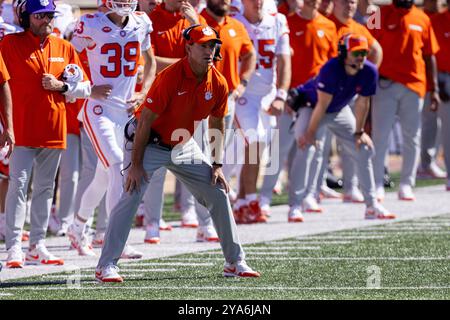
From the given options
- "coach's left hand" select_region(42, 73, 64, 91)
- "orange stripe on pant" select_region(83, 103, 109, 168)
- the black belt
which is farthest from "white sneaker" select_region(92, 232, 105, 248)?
the black belt

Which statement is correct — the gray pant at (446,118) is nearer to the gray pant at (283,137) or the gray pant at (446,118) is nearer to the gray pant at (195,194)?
the gray pant at (283,137)

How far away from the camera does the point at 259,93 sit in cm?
1350

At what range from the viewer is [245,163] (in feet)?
44.0

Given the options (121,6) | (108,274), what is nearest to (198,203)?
(121,6)

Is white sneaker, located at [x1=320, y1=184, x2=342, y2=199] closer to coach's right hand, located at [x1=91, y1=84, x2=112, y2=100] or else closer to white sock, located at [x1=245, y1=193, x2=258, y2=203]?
white sock, located at [x1=245, y1=193, x2=258, y2=203]

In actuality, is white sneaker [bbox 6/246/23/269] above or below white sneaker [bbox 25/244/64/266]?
above

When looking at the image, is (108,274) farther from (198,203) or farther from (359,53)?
(359,53)

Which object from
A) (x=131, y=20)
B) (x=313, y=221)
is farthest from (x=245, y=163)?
(x=131, y=20)

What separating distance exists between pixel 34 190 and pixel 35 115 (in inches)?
22.5

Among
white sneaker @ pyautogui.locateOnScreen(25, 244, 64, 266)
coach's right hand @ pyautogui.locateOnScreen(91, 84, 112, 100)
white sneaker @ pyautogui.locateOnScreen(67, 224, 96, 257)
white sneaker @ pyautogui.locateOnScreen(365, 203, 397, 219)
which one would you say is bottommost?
white sneaker @ pyautogui.locateOnScreen(365, 203, 397, 219)

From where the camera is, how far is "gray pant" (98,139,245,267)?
9.04 meters

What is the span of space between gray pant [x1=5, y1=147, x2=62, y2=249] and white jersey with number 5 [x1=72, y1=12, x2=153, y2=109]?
2.39ft

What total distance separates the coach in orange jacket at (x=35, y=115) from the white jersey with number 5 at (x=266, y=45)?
348 centimetres
